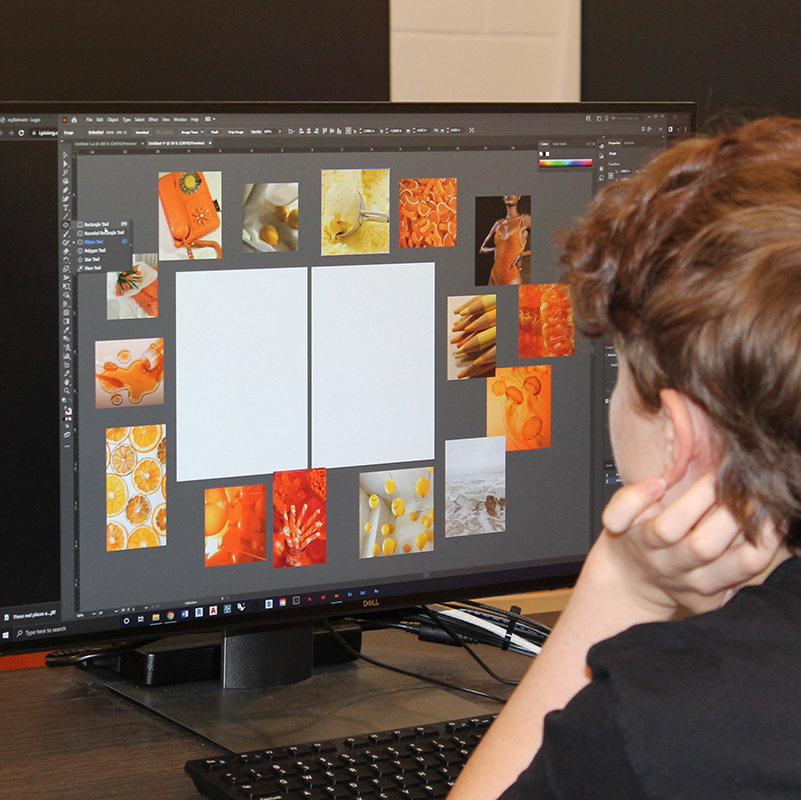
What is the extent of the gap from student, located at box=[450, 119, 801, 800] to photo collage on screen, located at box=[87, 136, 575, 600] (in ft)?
1.07

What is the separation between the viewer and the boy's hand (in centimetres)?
58

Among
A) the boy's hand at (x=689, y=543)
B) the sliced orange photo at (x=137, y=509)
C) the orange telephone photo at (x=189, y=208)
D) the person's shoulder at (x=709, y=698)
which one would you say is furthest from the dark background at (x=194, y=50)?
the person's shoulder at (x=709, y=698)

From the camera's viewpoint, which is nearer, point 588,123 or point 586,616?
point 586,616

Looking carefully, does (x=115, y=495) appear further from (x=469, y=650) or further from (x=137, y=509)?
(x=469, y=650)

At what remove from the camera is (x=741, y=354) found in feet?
1.61

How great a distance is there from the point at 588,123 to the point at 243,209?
351 mm

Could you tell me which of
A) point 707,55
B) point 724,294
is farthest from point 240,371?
point 707,55

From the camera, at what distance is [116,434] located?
865 millimetres

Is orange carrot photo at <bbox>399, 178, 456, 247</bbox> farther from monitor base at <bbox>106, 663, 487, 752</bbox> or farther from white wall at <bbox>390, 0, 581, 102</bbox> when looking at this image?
white wall at <bbox>390, 0, 581, 102</bbox>

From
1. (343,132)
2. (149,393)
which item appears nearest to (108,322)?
(149,393)

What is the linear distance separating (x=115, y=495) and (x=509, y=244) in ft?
1.36

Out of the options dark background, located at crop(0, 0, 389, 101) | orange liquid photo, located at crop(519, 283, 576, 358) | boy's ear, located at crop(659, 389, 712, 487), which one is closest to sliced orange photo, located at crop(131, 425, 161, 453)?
orange liquid photo, located at crop(519, 283, 576, 358)

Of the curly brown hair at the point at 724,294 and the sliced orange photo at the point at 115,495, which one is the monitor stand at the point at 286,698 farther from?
the curly brown hair at the point at 724,294

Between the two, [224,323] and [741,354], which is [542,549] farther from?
[741,354]
